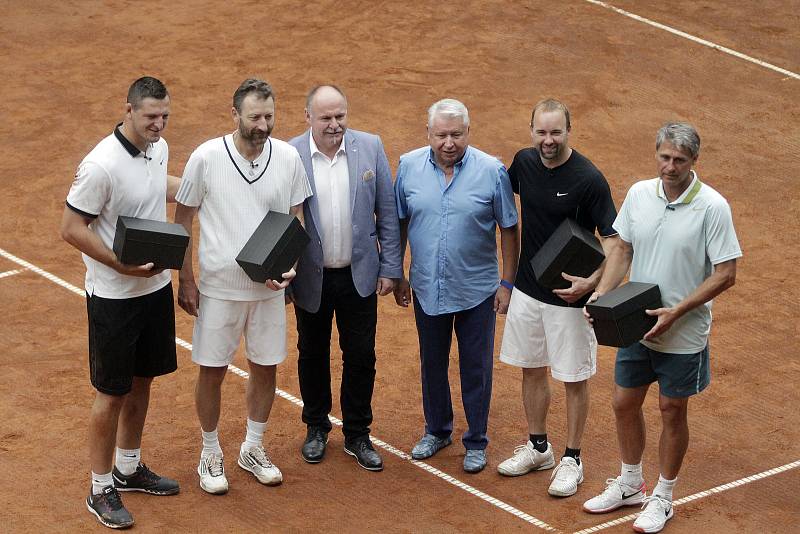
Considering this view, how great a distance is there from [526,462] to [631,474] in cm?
76

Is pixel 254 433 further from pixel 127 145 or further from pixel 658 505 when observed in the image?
pixel 658 505

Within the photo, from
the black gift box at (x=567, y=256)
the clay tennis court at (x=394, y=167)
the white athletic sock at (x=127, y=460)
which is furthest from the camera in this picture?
the clay tennis court at (x=394, y=167)

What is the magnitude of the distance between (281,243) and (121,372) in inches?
46.0

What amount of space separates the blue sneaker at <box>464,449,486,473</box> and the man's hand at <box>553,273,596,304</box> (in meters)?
1.29

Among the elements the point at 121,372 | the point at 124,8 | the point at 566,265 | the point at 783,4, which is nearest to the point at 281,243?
the point at 121,372

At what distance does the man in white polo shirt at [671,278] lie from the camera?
23.7ft

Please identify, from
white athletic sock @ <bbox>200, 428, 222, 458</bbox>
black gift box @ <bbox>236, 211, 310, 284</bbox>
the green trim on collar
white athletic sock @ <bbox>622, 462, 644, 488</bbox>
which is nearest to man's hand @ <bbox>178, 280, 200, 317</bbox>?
black gift box @ <bbox>236, 211, 310, 284</bbox>

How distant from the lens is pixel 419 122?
576 inches

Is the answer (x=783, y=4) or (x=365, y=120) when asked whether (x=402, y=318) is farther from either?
(x=783, y=4)

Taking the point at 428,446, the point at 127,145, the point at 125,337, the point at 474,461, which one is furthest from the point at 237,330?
the point at 474,461

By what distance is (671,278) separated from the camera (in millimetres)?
7375

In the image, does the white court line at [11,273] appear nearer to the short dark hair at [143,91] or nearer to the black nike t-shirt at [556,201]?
the short dark hair at [143,91]

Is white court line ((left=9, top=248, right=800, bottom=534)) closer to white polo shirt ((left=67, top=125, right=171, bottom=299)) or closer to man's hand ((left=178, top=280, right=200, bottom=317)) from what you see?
man's hand ((left=178, top=280, right=200, bottom=317))

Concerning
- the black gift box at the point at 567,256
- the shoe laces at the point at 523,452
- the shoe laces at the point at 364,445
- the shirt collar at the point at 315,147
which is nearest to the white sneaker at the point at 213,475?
the shoe laces at the point at 364,445
